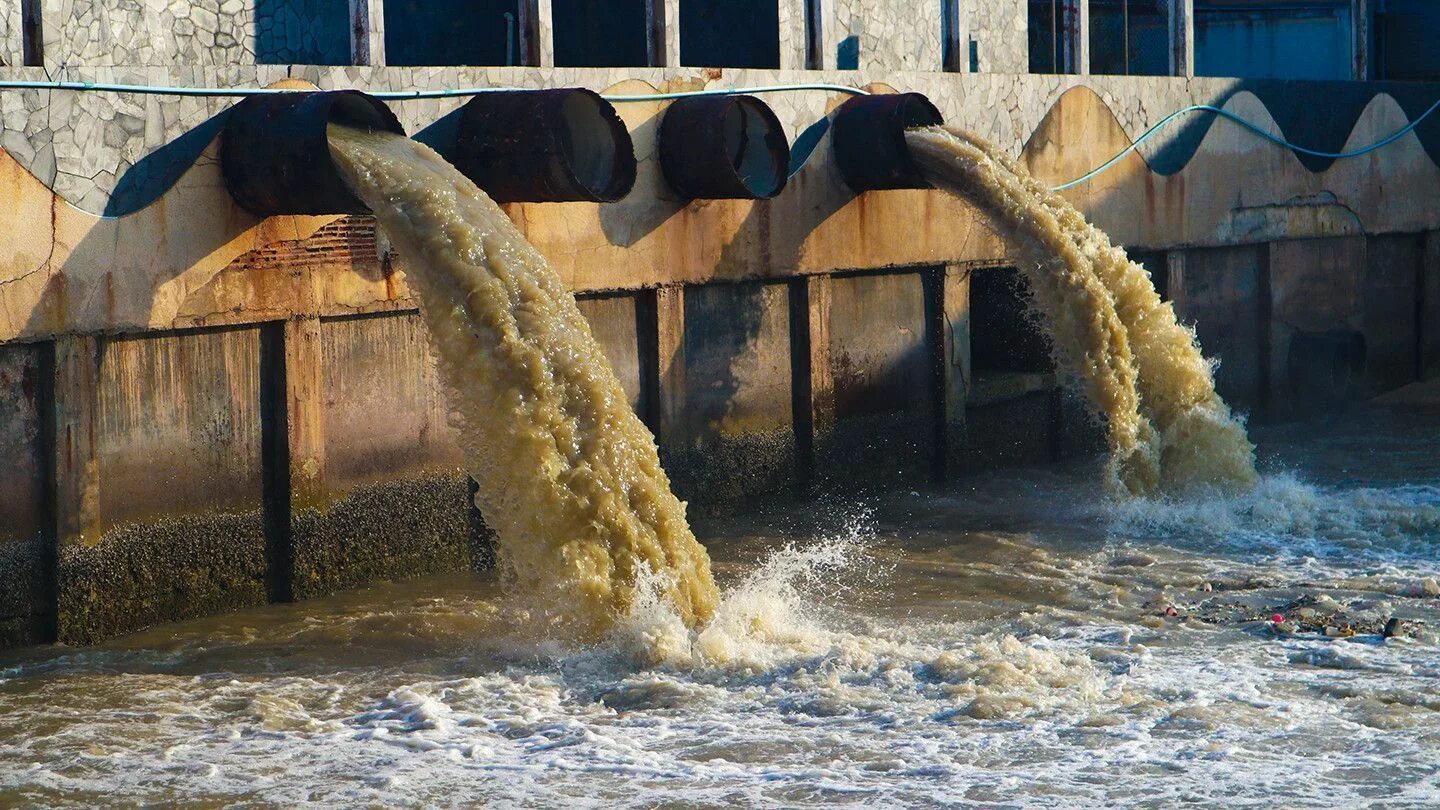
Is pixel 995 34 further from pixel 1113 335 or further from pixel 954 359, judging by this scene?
pixel 1113 335

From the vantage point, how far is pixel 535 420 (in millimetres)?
7586

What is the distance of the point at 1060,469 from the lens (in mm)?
12570

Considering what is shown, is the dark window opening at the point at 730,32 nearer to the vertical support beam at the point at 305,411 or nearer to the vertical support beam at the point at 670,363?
the vertical support beam at the point at 670,363

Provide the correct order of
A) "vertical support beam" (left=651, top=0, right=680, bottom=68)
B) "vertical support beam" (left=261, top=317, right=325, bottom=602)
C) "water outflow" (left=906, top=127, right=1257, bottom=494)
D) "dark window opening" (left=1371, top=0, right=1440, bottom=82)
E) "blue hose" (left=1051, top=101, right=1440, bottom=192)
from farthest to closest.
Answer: "dark window opening" (left=1371, top=0, right=1440, bottom=82)
"blue hose" (left=1051, top=101, right=1440, bottom=192)
"water outflow" (left=906, top=127, right=1257, bottom=494)
"vertical support beam" (left=651, top=0, right=680, bottom=68)
"vertical support beam" (left=261, top=317, right=325, bottom=602)

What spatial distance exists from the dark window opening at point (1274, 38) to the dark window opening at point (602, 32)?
860cm

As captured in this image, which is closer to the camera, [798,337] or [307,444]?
[307,444]

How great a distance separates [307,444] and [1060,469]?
19.9 ft

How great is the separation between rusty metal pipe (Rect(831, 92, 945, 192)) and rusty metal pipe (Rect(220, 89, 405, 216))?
11.9 feet

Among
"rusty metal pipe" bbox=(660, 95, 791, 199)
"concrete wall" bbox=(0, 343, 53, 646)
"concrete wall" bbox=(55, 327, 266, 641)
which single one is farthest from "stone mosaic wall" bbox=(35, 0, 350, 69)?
"concrete wall" bbox=(0, 343, 53, 646)

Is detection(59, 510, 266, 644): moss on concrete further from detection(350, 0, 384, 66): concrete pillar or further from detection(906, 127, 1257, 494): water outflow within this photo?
detection(906, 127, 1257, 494): water outflow

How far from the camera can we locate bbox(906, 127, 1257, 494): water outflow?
1073 cm

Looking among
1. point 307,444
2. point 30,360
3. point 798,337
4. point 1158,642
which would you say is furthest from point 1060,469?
point 30,360

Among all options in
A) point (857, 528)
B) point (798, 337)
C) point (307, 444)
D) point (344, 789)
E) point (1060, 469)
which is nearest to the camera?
point (344, 789)

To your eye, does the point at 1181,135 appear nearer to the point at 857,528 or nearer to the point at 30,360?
the point at 857,528
